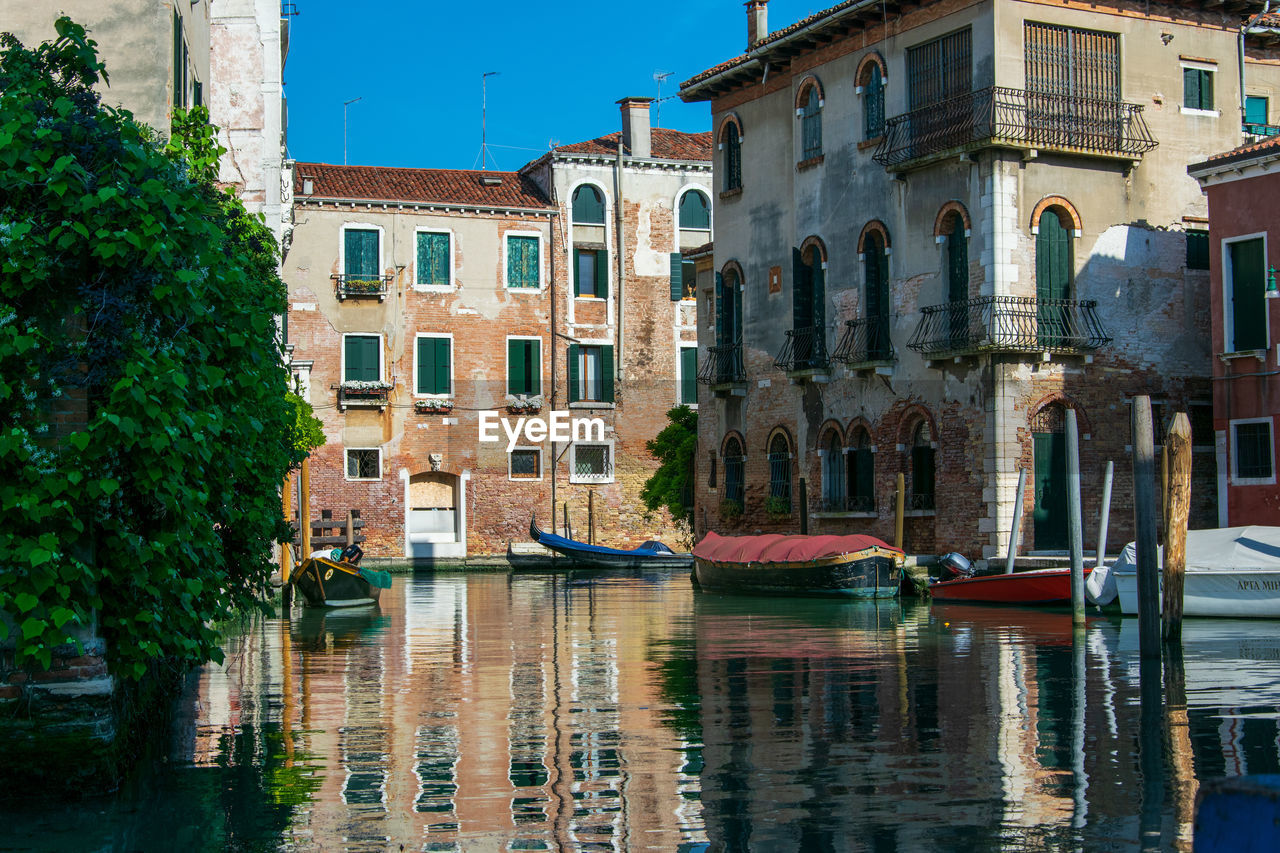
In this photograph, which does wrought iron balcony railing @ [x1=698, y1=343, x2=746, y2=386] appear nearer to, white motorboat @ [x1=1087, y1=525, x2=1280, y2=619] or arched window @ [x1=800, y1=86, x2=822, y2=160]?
arched window @ [x1=800, y1=86, x2=822, y2=160]

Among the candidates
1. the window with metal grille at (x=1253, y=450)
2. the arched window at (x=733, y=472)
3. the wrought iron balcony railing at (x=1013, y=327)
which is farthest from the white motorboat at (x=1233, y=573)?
the arched window at (x=733, y=472)

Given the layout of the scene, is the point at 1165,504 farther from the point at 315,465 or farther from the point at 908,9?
the point at 315,465

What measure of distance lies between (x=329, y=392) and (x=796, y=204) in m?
13.6

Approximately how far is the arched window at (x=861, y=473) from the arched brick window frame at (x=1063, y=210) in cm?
474

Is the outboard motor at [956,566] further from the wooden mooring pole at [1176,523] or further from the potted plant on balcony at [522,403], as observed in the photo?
the potted plant on balcony at [522,403]

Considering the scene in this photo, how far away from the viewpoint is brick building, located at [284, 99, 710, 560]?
36344mm

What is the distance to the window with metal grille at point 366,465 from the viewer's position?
36.6 metres

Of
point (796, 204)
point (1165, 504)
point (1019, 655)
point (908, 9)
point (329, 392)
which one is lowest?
point (1019, 655)

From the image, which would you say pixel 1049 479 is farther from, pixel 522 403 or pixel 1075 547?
pixel 522 403

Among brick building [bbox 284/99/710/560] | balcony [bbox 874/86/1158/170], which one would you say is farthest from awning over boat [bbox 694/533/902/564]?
brick building [bbox 284/99/710/560]

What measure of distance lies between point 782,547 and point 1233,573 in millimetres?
8081

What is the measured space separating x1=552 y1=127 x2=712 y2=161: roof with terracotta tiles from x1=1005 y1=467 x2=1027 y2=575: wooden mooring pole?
749 inches

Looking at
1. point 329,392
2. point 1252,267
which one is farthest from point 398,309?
point 1252,267

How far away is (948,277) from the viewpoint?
23547 millimetres
